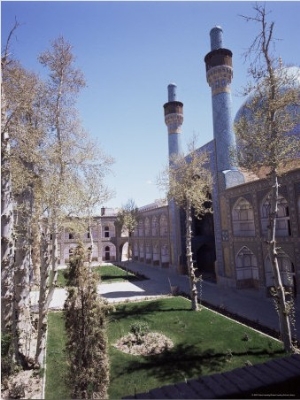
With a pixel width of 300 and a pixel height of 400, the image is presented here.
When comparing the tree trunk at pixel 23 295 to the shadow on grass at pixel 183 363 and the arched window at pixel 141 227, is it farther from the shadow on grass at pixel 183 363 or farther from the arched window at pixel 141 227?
the arched window at pixel 141 227

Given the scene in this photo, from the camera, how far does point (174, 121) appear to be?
104ft

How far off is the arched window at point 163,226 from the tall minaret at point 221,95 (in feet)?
45.4

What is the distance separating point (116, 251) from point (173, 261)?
73.6 feet

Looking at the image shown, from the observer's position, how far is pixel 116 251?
51625mm

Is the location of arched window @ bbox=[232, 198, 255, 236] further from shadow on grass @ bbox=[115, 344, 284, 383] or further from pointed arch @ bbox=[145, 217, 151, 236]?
pointed arch @ bbox=[145, 217, 151, 236]

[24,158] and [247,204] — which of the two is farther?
[247,204]

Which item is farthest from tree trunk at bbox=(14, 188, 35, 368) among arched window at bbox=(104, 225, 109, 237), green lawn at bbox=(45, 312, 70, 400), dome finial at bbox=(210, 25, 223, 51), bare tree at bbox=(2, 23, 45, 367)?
arched window at bbox=(104, 225, 109, 237)

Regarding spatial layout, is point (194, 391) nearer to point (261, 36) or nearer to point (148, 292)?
point (261, 36)

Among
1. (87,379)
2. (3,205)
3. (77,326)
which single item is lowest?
(87,379)

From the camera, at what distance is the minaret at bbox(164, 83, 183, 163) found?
31.5 meters

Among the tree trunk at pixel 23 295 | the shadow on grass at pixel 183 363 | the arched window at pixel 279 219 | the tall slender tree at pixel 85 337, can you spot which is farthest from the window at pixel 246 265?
the tall slender tree at pixel 85 337

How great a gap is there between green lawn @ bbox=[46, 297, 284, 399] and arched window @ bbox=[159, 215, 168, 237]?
19689 millimetres

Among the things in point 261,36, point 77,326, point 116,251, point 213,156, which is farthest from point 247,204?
point 116,251

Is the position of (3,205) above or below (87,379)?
above
